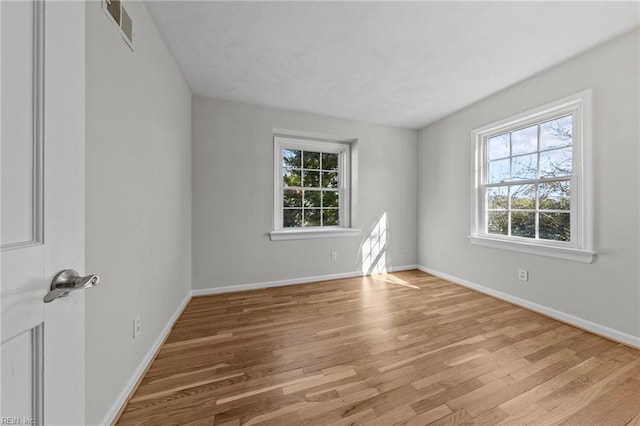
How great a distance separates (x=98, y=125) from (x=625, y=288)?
3.71m

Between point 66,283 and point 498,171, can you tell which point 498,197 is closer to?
point 498,171

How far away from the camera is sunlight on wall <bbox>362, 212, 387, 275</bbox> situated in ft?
11.9

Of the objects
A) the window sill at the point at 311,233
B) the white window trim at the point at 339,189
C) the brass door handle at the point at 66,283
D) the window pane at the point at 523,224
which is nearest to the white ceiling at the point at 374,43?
the white window trim at the point at 339,189

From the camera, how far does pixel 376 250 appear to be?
12.1ft

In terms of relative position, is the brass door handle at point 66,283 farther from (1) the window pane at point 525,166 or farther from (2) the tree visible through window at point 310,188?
(1) the window pane at point 525,166

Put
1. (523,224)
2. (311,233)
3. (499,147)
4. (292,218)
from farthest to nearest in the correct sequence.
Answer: (292,218) → (311,233) → (499,147) → (523,224)

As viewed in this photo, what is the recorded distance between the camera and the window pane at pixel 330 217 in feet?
11.9

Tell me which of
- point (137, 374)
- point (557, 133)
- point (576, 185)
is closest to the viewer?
point (137, 374)

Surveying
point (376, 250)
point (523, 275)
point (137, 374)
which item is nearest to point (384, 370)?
point (137, 374)

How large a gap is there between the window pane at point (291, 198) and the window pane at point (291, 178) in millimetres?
108

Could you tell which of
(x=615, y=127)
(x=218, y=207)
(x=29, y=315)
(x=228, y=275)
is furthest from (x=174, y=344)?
(x=615, y=127)

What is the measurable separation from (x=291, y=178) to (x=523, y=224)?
2.88 m

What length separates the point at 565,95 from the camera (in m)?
2.17

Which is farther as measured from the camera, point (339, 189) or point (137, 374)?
point (339, 189)
